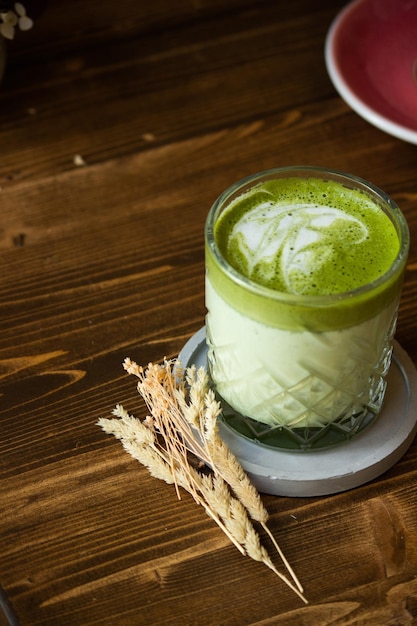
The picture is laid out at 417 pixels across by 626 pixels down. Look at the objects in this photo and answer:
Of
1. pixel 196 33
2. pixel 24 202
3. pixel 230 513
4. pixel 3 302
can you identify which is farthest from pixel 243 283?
pixel 196 33

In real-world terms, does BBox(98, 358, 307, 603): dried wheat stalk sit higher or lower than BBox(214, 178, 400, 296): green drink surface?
lower

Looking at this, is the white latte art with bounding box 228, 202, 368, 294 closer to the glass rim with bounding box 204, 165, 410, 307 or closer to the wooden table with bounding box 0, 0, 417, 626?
the glass rim with bounding box 204, 165, 410, 307

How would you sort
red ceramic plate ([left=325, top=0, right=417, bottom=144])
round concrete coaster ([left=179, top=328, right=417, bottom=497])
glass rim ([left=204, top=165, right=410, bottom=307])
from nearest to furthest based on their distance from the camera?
glass rim ([left=204, top=165, right=410, bottom=307])
round concrete coaster ([left=179, top=328, right=417, bottom=497])
red ceramic plate ([left=325, top=0, right=417, bottom=144])

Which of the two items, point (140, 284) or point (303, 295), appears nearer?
point (303, 295)

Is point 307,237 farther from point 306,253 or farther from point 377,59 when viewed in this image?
point 377,59

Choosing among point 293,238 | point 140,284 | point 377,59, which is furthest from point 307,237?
point 377,59

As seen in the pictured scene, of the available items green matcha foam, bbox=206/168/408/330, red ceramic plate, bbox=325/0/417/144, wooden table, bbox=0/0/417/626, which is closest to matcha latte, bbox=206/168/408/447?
green matcha foam, bbox=206/168/408/330

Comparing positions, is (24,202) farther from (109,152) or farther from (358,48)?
(358,48)
